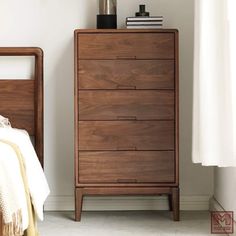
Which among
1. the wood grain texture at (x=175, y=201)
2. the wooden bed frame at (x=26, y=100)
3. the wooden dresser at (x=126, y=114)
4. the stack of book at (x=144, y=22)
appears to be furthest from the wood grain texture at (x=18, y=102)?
the wood grain texture at (x=175, y=201)

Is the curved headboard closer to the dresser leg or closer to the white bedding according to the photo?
the white bedding

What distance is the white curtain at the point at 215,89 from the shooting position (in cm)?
240

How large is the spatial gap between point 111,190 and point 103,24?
0.99 metres

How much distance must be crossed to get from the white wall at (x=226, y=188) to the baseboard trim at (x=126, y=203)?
161mm

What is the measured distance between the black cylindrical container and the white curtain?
0.87m

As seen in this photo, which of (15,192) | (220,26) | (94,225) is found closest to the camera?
(15,192)

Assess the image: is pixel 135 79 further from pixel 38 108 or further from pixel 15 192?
pixel 15 192

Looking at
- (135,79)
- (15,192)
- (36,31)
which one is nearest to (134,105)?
(135,79)

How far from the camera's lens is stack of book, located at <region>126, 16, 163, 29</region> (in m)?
A: 3.31

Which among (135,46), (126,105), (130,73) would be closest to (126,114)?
(126,105)

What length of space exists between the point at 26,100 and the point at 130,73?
696mm

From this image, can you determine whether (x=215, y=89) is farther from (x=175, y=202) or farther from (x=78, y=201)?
(x=78, y=201)

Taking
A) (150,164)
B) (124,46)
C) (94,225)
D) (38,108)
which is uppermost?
(124,46)

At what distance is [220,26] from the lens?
249cm
